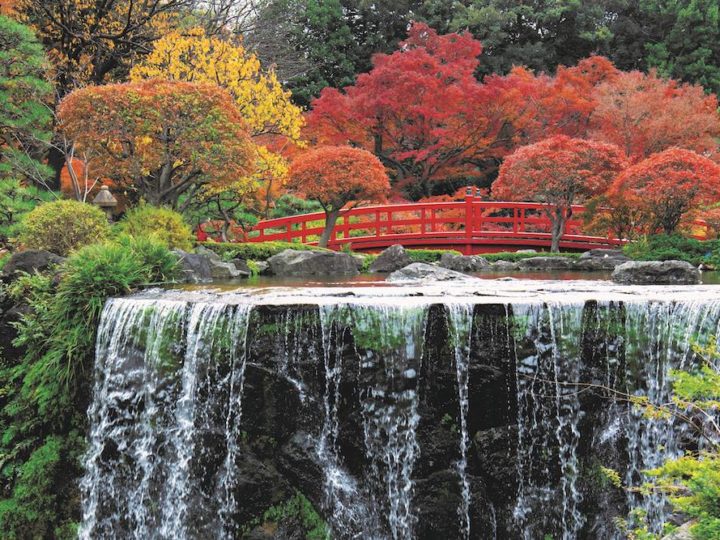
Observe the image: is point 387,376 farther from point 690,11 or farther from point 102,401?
point 690,11

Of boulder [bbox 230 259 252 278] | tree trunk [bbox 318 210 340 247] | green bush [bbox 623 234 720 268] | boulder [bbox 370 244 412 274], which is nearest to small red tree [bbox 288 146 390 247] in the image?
tree trunk [bbox 318 210 340 247]

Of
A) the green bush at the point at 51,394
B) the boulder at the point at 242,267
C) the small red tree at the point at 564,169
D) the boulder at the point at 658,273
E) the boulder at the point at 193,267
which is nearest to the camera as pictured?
the green bush at the point at 51,394

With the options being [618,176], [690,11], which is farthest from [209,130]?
[690,11]

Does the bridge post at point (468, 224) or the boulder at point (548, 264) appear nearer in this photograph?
the boulder at point (548, 264)

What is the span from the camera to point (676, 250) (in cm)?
1459

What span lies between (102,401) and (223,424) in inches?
56.4

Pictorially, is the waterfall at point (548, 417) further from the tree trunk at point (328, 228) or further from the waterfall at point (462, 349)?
the tree trunk at point (328, 228)

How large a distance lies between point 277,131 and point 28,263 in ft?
28.5

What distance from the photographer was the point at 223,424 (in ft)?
22.4

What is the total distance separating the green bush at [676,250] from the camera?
14461mm

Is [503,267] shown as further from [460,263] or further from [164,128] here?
[164,128]

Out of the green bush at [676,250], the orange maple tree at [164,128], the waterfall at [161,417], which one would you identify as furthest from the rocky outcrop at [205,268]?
the green bush at [676,250]

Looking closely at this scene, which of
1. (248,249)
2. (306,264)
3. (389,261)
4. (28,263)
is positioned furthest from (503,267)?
(28,263)

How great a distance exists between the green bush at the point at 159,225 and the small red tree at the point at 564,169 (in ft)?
31.9
